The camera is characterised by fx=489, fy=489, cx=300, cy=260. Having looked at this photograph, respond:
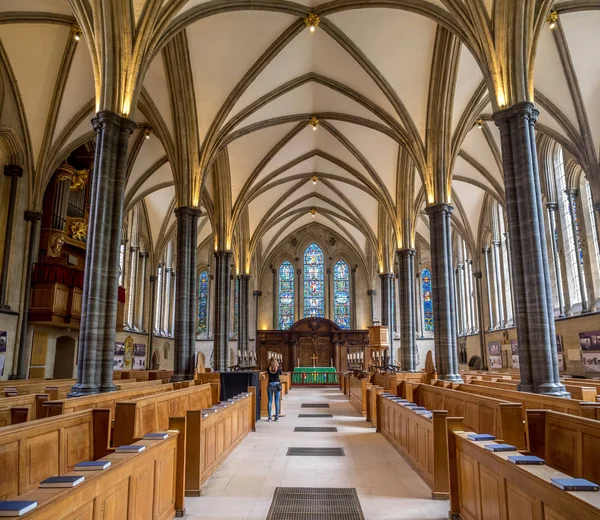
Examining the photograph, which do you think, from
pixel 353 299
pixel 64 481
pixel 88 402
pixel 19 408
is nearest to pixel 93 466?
pixel 64 481

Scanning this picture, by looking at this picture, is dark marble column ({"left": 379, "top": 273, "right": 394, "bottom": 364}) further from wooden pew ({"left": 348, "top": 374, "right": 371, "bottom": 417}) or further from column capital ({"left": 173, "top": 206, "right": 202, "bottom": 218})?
column capital ({"left": 173, "top": 206, "right": 202, "bottom": 218})

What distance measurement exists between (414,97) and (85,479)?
50.8 feet

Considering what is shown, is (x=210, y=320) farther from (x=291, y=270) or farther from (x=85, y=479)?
(x=85, y=479)

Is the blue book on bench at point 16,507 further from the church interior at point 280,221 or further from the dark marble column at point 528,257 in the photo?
the dark marble column at point 528,257

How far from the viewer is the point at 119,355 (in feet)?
76.1

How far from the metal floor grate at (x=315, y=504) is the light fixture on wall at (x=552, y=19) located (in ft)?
42.3

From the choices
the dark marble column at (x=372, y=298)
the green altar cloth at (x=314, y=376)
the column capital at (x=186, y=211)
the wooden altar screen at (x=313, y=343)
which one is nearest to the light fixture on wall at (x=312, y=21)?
the column capital at (x=186, y=211)

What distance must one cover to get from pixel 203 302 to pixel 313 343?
8.08 m

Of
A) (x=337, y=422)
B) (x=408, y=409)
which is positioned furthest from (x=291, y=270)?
(x=408, y=409)

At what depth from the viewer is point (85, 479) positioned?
9.46 feet

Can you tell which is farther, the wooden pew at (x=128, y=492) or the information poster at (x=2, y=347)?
the information poster at (x=2, y=347)

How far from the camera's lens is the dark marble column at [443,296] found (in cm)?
1447

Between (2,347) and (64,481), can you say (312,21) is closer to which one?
(2,347)

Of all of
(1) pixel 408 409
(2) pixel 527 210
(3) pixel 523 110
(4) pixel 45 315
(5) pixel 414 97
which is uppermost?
(5) pixel 414 97
